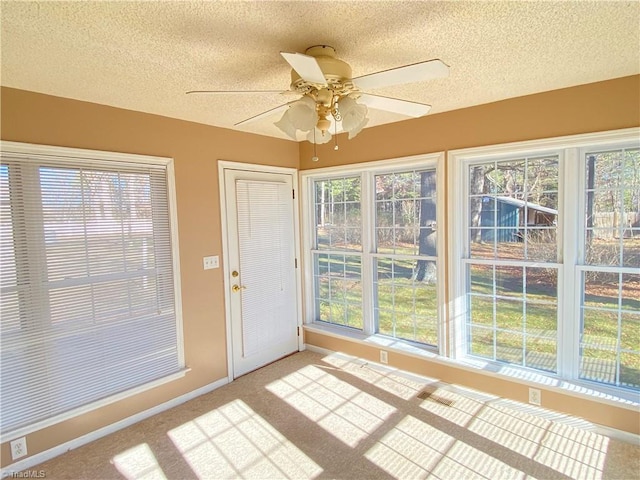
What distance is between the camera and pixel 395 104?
5.78 feet

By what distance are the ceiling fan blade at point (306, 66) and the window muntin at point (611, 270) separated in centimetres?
211

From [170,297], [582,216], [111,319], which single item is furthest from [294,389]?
[582,216]

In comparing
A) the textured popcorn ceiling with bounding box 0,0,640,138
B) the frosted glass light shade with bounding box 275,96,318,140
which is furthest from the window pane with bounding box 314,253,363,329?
the frosted glass light shade with bounding box 275,96,318,140

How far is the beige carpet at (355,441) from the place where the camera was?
6.79 feet

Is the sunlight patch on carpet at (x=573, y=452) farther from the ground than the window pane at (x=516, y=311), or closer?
closer

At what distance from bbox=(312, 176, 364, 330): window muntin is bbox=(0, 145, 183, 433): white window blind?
1.66 m

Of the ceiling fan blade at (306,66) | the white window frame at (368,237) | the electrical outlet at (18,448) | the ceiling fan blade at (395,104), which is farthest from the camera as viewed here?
the white window frame at (368,237)

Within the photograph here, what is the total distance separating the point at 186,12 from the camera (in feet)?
4.45

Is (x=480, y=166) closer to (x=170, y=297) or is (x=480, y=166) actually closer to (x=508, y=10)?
(x=508, y=10)

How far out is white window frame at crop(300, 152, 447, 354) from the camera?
9.71 feet

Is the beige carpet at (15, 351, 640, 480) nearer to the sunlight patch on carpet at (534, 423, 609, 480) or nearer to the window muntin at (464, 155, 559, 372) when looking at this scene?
the sunlight patch on carpet at (534, 423, 609, 480)

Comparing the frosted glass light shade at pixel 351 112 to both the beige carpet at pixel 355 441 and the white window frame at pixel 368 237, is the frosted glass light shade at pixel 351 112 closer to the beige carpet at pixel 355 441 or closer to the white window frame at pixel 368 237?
the white window frame at pixel 368 237

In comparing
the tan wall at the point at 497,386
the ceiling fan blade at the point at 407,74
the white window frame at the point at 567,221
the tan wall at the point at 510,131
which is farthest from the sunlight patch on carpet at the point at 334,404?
the ceiling fan blade at the point at 407,74

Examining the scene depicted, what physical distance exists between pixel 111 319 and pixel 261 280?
139 cm
